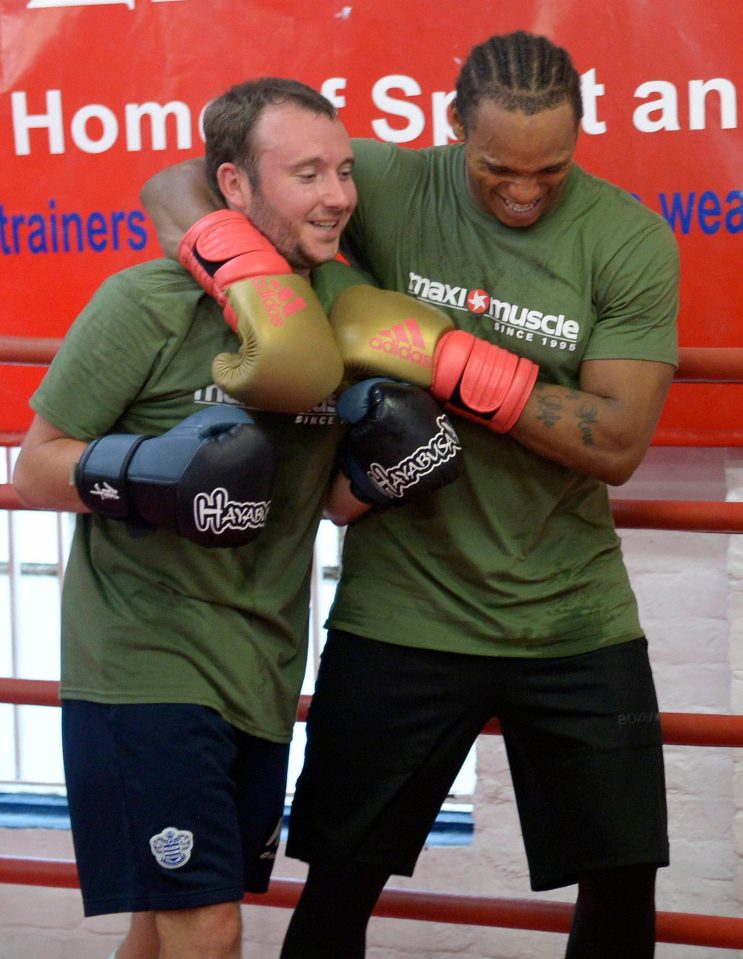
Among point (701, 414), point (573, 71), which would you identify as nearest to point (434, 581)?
point (573, 71)

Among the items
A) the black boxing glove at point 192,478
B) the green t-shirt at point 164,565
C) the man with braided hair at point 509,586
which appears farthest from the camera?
the man with braided hair at point 509,586

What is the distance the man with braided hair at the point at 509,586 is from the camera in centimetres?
171

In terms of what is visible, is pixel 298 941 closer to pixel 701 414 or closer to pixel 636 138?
pixel 701 414

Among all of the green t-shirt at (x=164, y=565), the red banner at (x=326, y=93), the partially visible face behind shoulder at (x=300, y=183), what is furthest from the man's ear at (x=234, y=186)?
the red banner at (x=326, y=93)

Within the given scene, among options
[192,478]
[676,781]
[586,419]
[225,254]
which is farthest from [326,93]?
[676,781]

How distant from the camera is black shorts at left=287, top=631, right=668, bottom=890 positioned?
1.75 meters

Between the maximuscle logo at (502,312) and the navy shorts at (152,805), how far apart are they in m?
0.63

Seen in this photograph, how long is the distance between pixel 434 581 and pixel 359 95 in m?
1.09

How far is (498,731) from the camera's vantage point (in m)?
1.93

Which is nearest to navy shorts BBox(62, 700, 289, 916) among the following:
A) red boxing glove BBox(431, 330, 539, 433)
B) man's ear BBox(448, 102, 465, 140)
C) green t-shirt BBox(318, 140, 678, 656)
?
green t-shirt BBox(318, 140, 678, 656)

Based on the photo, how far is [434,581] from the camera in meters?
1.77

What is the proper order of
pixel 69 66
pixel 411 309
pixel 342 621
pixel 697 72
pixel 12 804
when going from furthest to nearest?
pixel 12 804 → pixel 69 66 → pixel 697 72 → pixel 342 621 → pixel 411 309

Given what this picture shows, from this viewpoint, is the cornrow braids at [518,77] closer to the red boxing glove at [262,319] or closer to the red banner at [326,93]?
the red boxing glove at [262,319]

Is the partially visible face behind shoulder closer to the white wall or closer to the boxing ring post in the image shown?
the boxing ring post
